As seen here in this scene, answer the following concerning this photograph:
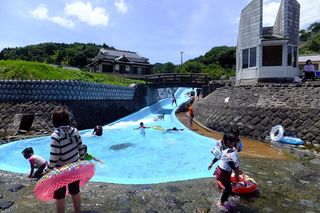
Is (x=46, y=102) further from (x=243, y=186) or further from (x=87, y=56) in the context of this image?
(x=87, y=56)

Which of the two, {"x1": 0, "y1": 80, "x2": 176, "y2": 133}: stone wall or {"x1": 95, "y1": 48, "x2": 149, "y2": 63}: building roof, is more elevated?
{"x1": 95, "y1": 48, "x2": 149, "y2": 63}: building roof

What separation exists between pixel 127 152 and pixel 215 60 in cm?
6799

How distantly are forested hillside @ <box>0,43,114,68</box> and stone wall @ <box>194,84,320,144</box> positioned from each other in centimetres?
4966

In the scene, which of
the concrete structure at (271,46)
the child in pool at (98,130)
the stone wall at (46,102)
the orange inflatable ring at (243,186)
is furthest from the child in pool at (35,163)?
the concrete structure at (271,46)

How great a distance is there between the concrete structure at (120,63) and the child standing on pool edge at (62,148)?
44342mm

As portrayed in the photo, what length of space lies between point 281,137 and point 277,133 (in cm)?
52

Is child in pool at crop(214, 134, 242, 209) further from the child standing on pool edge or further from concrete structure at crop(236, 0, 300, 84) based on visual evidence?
concrete structure at crop(236, 0, 300, 84)

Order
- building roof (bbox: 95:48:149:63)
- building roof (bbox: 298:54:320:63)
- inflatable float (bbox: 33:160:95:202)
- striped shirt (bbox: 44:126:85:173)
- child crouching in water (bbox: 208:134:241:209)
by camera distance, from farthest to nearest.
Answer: building roof (bbox: 95:48:149:63) < building roof (bbox: 298:54:320:63) < child crouching in water (bbox: 208:134:241:209) < striped shirt (bbox: 44:126:85:173) < inflatable float (bbox: 33:160:95:202)

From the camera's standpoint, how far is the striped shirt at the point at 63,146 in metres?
3.92

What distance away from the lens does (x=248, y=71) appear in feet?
63.6

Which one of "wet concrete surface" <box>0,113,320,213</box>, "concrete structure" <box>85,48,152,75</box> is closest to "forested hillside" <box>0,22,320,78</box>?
"concrete structure" <box>85,48,152,75</box>

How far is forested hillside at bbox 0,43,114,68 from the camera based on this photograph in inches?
2450

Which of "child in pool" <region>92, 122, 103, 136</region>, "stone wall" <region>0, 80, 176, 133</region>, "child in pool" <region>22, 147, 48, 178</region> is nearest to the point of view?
"child in pool" <region>22, 147, 48, 178</region>

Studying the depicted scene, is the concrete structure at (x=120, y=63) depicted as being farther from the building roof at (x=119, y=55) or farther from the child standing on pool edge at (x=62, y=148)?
the child standing on pool edge at (x=62, y=148)
